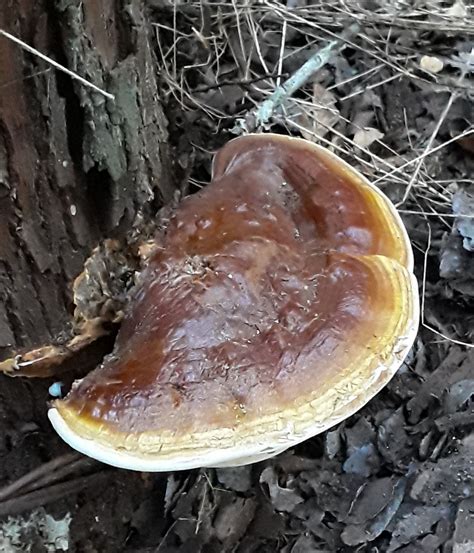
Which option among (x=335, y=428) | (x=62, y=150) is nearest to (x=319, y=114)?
(x=335, y=428)

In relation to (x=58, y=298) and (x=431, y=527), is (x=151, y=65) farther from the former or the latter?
(x=431, y=527)

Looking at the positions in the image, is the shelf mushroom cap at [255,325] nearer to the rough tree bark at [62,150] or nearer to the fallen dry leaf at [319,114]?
the rough tree bark at [62,150]

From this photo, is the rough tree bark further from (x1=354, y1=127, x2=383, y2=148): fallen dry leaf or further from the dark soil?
(x1=354, y1=127, x2=383, y2=148): fallen dry leaf

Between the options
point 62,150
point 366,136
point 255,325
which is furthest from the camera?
point 366,136

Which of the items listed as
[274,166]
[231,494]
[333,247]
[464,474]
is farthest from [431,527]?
[274,166]

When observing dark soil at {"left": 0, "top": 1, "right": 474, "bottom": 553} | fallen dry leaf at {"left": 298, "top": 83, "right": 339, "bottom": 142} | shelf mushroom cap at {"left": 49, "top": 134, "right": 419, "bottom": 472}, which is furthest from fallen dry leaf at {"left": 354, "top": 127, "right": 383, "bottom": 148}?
shelf mushroom cap at {"left": 49, "top": 134, "right": 419, "bottom": 472}

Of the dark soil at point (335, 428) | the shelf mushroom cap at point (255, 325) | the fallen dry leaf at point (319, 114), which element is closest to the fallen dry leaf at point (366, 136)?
the dark soil at point (335, 428)

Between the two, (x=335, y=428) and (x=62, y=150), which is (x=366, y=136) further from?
(x=62, y=150)
